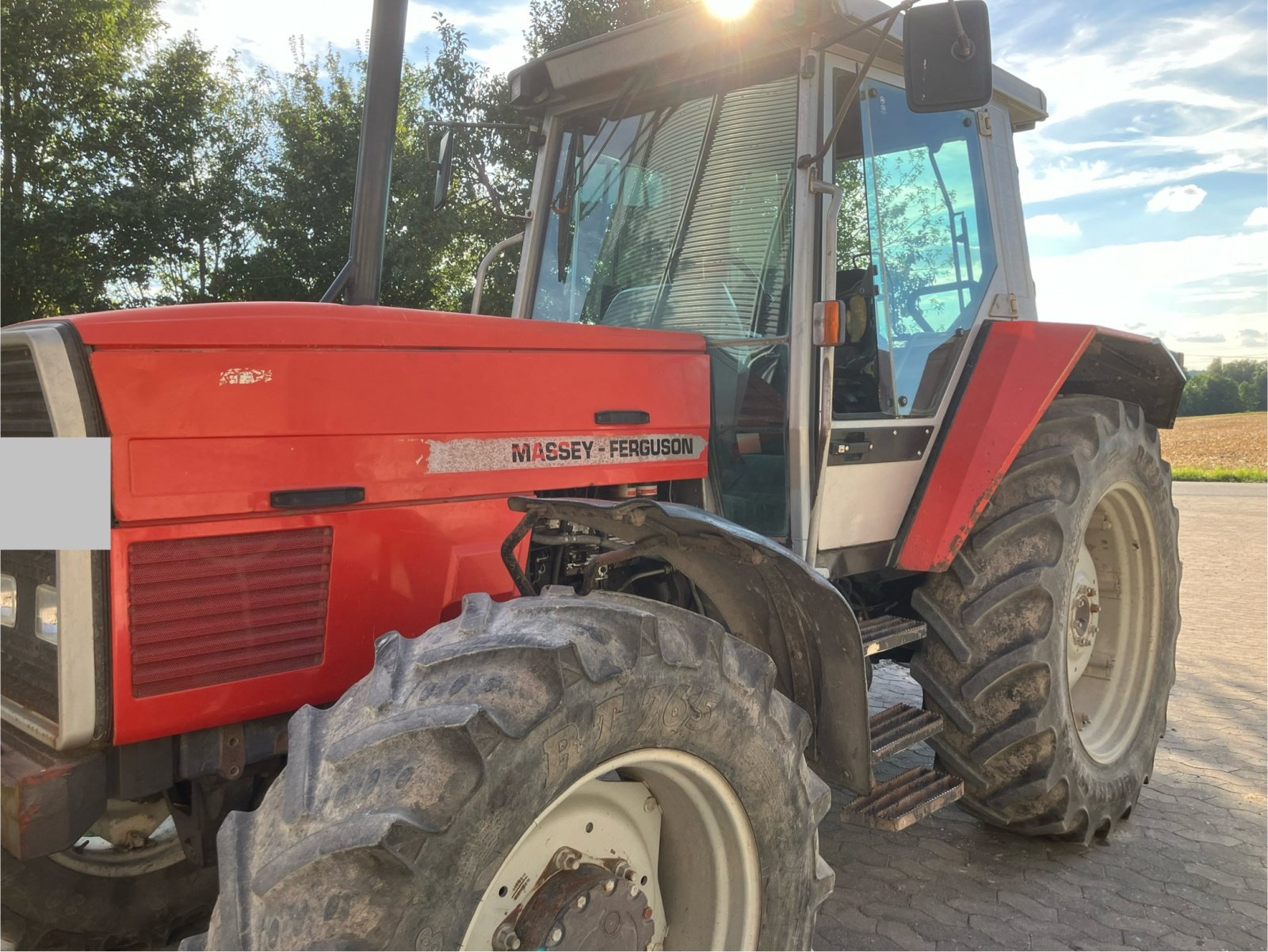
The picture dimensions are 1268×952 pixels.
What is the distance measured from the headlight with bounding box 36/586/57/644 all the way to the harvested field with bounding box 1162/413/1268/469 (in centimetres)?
2033

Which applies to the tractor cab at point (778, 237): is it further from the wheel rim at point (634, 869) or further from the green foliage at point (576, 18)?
the green foliage at point (576, 18)

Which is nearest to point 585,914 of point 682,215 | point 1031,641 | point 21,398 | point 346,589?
point 346,589

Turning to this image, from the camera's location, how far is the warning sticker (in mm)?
2094

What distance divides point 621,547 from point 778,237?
1016 millimetres

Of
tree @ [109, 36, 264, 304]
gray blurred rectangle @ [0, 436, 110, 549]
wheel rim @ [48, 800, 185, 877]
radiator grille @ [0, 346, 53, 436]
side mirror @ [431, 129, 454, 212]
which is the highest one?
tree @ [109, 36, 264, 304]

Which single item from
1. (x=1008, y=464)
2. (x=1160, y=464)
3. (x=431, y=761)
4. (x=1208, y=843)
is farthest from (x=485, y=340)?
(x=1208, y=843)

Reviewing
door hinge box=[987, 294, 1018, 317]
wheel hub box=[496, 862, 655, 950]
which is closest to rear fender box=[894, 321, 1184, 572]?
door hinge box=[987, 294, 1018, 317]

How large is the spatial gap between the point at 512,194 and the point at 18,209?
12.5 meters

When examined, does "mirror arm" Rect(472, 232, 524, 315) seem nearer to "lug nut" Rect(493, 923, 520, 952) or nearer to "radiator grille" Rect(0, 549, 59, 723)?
"radiator grille" Rect(0, 549, 59, 723)

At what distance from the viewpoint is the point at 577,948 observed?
1612 millimetres

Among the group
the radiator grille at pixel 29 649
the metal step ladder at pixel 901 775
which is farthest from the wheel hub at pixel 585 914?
the radiator grille at pixel 29 649

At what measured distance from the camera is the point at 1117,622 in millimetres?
3613

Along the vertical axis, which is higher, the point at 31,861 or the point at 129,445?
the point at 129,445

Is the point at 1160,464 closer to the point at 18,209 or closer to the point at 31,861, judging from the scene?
the point at 31,861
